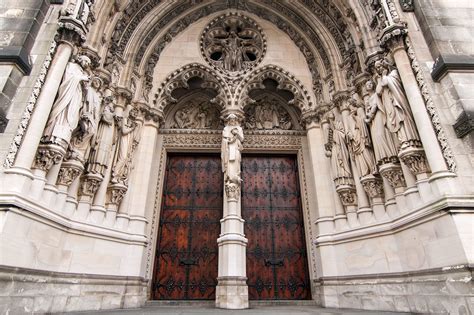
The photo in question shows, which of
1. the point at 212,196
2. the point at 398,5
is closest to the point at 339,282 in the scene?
the point at 212,196

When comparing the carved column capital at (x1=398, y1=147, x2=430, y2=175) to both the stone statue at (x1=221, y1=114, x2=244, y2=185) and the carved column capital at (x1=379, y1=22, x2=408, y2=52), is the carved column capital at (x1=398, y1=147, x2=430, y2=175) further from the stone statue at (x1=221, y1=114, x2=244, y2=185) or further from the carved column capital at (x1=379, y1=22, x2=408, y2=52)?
the stone statue at (x1=221, y1=114, x2=244, y2=185)

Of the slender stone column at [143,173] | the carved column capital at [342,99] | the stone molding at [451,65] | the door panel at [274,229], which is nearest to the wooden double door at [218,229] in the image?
the door panel at [274,229]

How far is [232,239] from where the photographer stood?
541 centimetres

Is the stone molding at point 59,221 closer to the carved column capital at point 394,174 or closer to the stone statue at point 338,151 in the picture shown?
the stone statue at point 338,151

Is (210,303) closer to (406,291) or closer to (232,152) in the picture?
(232,152)

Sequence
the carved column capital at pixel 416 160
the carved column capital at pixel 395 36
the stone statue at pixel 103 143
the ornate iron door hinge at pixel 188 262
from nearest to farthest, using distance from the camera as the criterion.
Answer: the carved column capital at pixel 416 160 < the carved column capital at pixel 395 36 < the stone statue at pixel 103 143 < the ornate iron door hinge at pixel 188 262

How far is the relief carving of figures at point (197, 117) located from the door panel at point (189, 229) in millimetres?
841

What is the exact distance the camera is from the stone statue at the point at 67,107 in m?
3.97

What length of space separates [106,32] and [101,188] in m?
3.18

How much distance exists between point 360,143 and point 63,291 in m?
5.52

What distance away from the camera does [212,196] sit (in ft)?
22.2

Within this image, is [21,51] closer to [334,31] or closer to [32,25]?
[32,25]

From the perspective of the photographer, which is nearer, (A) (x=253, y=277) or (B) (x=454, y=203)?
(B) (x=454, y=203)

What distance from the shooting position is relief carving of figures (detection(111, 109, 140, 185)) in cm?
550
